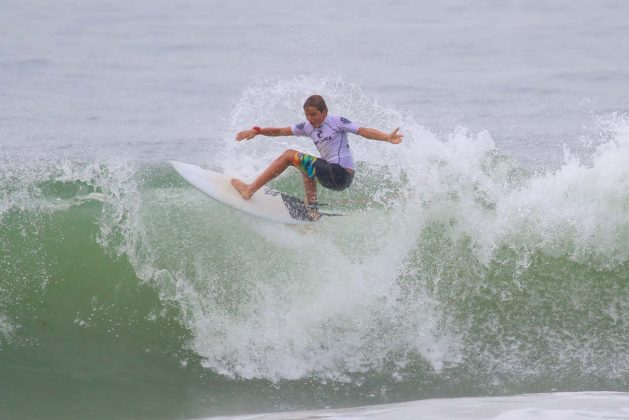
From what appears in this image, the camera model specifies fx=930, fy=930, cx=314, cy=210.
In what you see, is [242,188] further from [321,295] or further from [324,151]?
[321,295]

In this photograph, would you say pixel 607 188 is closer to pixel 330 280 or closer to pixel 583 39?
pixel 330 280

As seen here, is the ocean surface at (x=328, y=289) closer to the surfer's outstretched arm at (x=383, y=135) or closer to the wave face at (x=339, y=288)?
the wave face at (x=339, y=288)

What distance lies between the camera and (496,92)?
15.5 meters

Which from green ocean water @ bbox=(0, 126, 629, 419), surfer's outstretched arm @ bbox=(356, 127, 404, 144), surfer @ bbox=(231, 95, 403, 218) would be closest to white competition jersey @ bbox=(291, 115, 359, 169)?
surfer @ bbox=(231, 95, 403, 218)

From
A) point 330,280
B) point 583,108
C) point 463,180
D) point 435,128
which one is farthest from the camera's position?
point 583,108

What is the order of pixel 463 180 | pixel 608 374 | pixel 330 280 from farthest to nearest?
pixel 463 180
pixel 330 280
pixel 608 374

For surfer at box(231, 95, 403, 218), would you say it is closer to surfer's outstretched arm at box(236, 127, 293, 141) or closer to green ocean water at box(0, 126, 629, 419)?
surfer's outstretched arm at box(236, 127, 293, 141)

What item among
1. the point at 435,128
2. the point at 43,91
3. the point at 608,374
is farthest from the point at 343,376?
the point at 43,91

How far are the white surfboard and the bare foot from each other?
34 mm

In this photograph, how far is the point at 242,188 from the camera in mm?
7645

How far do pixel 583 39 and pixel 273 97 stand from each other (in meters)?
9.50

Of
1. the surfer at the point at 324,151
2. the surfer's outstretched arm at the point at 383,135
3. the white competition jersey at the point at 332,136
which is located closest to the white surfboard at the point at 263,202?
the surfer at the point at 324,151

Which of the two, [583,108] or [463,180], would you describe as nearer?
[463,180]

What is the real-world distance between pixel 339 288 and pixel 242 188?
3.75ft
